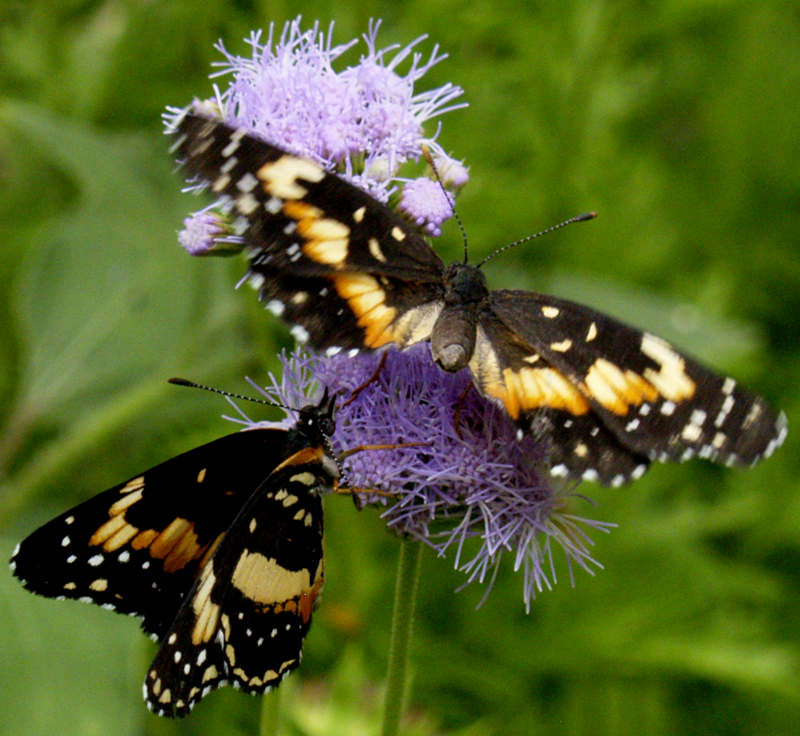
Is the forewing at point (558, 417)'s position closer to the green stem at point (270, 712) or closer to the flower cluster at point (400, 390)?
the flower cluster at point (400, 390)

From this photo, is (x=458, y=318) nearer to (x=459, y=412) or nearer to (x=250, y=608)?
(x=459, y=412)

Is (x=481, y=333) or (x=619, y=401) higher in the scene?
(x=481, y=333)

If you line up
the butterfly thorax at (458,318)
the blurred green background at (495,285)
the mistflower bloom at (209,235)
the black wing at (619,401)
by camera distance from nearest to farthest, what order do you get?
the black wing at (619,401) < the butterfly thorax at (458,318) < the mistflower bloom at (209,235) < the blurred green background at (495,285)

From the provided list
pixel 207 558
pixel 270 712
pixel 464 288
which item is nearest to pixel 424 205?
pixel 464 288

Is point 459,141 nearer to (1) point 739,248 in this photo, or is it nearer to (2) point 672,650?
(1) point 739,248

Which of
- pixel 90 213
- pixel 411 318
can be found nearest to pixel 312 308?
pixel 411 318

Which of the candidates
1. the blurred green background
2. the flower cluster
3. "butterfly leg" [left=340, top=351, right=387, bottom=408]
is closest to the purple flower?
the flower cluster

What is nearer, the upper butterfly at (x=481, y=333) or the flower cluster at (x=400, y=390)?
the upper butterfly at (x=481, y=333)

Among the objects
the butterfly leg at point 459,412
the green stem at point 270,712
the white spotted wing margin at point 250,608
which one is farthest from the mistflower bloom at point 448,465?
the green stem at point 270,712
